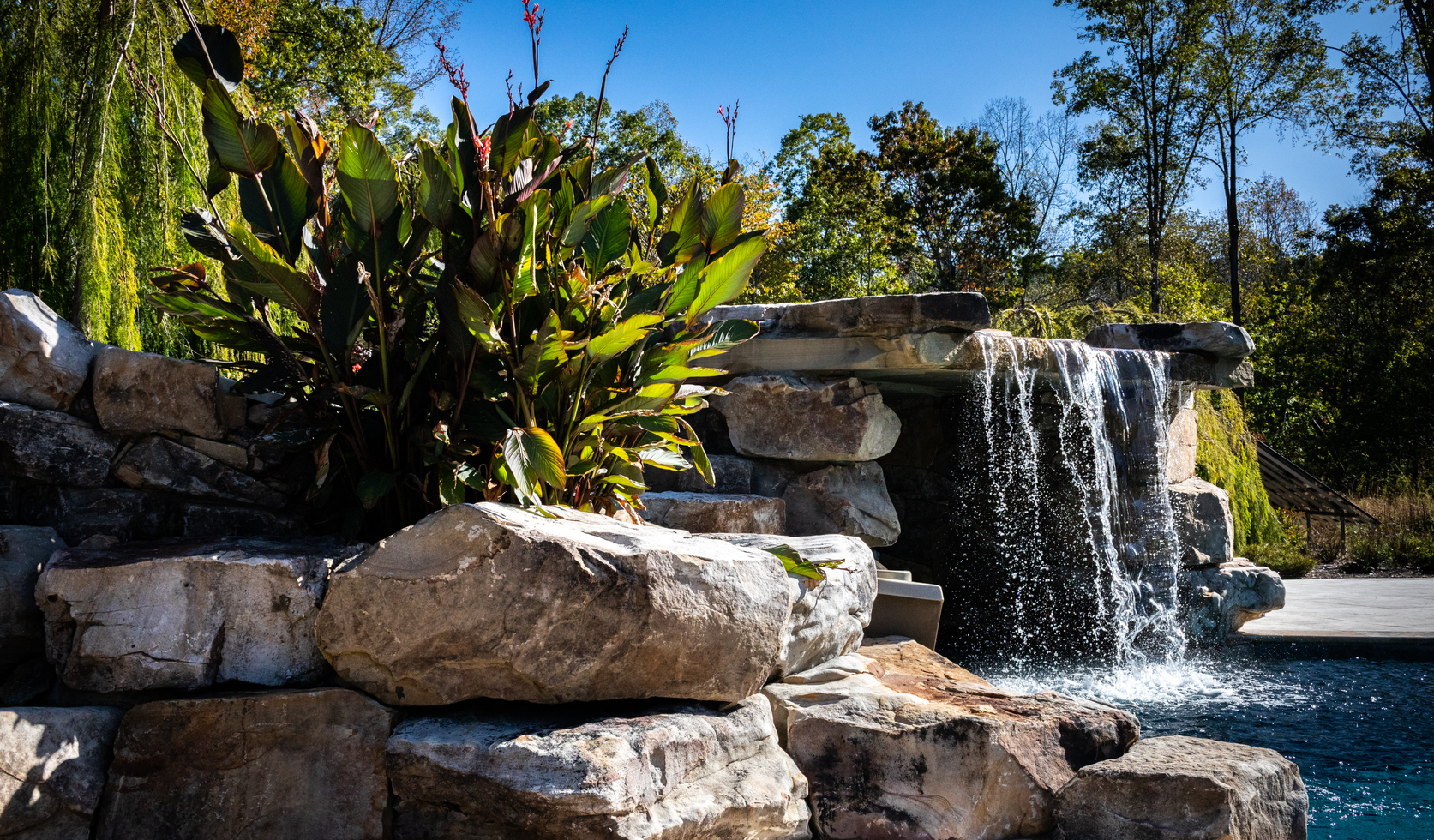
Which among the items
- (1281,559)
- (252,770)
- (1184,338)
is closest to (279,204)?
(252,770)

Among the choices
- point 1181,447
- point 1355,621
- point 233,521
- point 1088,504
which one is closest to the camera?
point 233,521

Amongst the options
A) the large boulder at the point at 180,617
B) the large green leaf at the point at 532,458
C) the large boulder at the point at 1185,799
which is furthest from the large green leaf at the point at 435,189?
the large boulder at the point at 1185,799

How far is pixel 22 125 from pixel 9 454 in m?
2.61

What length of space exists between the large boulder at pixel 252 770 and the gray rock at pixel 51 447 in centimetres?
75

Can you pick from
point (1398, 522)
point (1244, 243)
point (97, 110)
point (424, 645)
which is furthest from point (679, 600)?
point (1244, 243)

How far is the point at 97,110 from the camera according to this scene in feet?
13.2

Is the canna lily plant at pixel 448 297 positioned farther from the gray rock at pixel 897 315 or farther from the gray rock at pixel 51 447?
the gray rock at pixel 897 315

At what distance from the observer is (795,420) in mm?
4750

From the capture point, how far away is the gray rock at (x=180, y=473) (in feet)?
8.11

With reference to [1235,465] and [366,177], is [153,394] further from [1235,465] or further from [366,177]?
[1235,465]

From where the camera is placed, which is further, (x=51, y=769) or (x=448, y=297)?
(x=448, y=297)

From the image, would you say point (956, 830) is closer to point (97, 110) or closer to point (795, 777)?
point (795, 777)

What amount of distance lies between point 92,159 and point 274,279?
2487 millimetres

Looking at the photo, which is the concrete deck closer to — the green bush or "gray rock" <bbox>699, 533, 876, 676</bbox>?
the green bush
